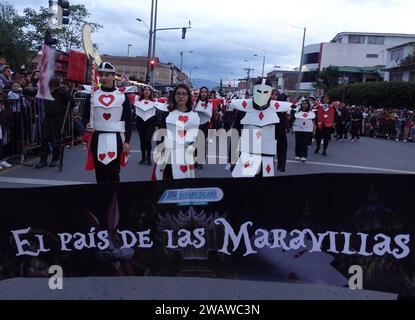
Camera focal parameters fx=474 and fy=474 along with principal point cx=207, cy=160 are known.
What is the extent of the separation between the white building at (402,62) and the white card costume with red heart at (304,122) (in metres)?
35.8

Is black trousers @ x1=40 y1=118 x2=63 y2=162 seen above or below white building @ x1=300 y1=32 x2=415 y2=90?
below

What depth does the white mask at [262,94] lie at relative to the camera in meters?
5.66

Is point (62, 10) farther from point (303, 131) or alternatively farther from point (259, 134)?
point (259, 134)

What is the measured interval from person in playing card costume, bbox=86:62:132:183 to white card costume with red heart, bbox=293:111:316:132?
27.4ft

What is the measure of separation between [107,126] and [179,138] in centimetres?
86

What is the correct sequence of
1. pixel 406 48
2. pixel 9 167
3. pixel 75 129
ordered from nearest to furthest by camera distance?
pixel 9 167
pixel 75 129
pixel 406 48

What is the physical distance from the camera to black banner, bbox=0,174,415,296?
10.7ft

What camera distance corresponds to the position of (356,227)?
10.8 ft

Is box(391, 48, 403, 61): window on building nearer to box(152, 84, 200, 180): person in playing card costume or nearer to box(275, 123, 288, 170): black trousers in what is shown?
box(275, 123, 288, 170): black trousers

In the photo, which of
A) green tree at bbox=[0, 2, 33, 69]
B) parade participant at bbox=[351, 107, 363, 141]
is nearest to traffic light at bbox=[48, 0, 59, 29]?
parade participant at bbox=[351, 107, 363, 141]
